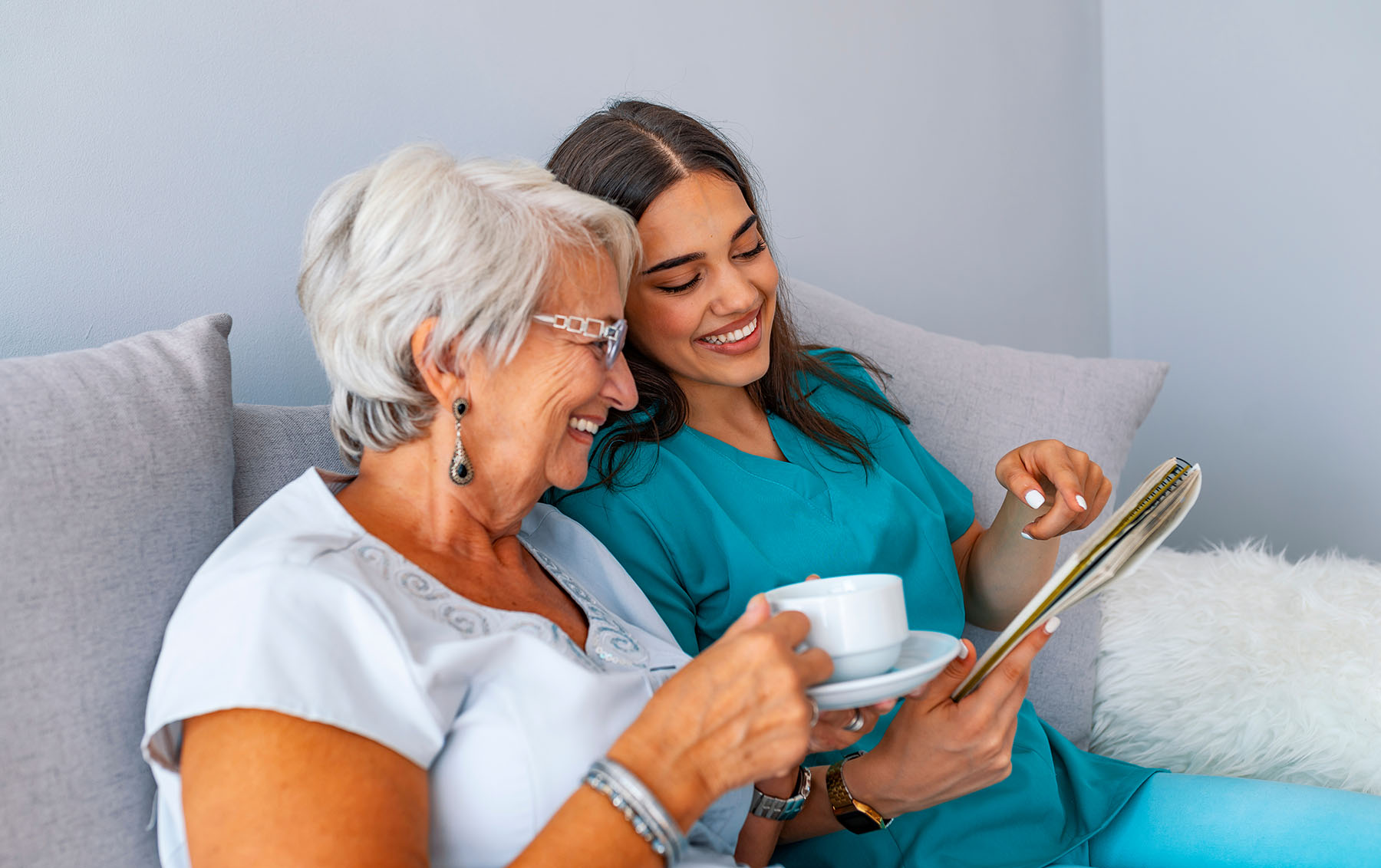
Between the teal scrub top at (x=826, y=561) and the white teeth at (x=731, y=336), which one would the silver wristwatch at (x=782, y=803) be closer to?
the teal scrub top at (x=826, y=561)

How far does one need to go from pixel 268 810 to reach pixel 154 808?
231 millimetres

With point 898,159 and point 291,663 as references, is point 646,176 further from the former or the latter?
Result: point 898,159

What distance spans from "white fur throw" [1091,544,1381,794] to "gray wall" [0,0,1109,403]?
3.23 ft

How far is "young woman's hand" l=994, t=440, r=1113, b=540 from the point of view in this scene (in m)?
1.21

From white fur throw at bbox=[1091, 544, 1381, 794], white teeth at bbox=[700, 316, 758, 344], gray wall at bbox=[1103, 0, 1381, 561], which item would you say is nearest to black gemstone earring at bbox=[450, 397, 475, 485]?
white teeth at bbox=[700, 316, 758, 344]

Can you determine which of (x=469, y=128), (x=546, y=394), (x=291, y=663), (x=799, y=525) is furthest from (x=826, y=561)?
(x=469, y=128)

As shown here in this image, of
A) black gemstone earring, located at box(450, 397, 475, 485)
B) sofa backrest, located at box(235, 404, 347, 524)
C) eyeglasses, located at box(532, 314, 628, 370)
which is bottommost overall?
sofa backrest, located at box(235, 404, 347, 524)

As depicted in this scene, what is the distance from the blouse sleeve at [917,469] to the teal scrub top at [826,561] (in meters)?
0.06

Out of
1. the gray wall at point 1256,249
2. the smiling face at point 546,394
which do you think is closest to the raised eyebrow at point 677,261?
the smiling face at point 546,394

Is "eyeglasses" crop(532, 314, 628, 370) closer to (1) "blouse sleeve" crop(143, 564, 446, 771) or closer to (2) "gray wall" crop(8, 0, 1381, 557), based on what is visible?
(1) "blouse sleeve" crop(143, 564, 446, 771)

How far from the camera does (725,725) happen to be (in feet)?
2.55

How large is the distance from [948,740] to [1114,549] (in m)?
0.29

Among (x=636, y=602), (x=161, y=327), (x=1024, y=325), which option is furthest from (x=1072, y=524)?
(x=1024, y=325)

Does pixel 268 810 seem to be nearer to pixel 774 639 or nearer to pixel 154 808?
pixel 154 808
